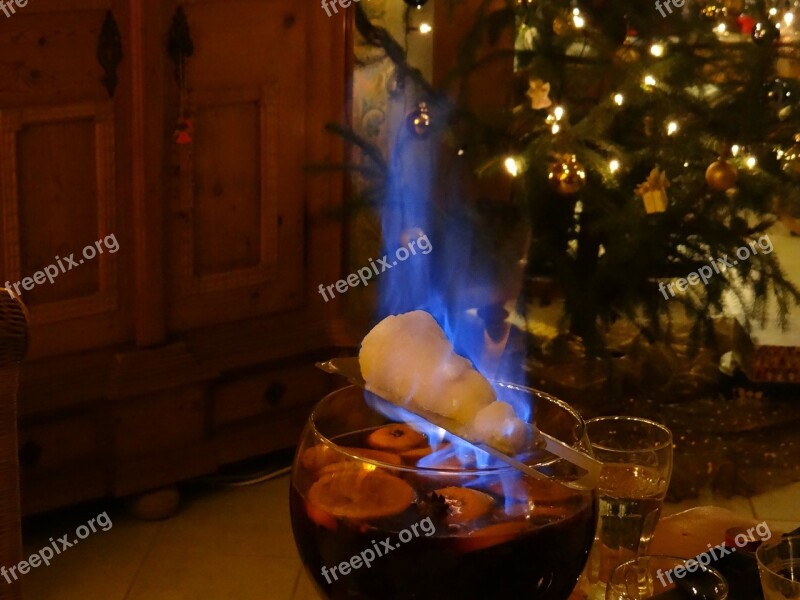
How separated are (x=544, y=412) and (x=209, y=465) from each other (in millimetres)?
1485

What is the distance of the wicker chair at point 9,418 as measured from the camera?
850mm

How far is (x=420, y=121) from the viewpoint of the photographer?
2.25 meters

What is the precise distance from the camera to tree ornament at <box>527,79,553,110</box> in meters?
2.16

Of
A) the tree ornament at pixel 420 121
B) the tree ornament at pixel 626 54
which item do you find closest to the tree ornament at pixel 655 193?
the tree ornament at pixel 626 54

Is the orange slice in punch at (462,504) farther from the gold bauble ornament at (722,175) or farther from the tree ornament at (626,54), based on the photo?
the tree ornament at (626,54)

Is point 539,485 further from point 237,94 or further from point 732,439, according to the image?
point 732,439

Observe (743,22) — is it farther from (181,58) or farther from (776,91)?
(181,58)

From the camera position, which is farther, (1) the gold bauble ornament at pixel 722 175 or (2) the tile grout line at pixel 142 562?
(1) the gold bauble ornament at pixel 722 175

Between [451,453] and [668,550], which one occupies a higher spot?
[451,453]

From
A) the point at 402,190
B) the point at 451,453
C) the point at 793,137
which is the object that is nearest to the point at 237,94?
the point at 402,190

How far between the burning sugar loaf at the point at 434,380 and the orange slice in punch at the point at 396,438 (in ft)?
0.18

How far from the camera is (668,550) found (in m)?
0.91

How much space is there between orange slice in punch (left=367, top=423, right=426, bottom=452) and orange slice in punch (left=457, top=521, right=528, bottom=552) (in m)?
0.09

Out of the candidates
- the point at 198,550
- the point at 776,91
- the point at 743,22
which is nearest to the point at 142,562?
the point at 198,550
